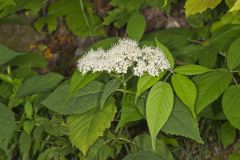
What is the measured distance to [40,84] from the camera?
2.39 metres

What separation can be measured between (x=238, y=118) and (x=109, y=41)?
0.71m

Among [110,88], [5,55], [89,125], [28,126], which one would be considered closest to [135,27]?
[110,88]

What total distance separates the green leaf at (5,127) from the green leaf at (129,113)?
485 millimetres

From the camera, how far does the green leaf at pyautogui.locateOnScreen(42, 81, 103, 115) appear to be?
76.7 inches

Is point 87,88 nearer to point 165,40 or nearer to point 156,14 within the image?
point 165,40

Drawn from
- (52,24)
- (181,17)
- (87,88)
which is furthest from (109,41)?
(181,17)

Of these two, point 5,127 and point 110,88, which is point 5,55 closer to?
point 5,127

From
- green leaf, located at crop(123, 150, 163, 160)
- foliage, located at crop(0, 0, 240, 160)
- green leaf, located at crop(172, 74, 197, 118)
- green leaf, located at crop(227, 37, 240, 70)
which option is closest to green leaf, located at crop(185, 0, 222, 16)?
foliage, located at crop(0, 0, 240, 160)

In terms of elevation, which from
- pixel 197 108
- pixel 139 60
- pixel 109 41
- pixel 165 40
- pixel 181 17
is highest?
pixel 181 17

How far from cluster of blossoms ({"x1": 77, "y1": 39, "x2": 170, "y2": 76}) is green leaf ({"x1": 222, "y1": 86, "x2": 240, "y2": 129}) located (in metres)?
0.30

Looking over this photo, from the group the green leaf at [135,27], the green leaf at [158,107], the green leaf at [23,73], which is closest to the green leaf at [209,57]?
the green leaf at [135,27]

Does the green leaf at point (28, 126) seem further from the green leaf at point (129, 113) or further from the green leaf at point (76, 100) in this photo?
the green leaf at point (129, 113)

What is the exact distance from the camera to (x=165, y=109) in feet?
5.27

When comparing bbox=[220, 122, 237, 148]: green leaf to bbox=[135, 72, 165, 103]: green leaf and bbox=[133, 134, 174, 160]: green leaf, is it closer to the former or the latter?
bbox=[133, 134, 174, 160]: green leaf
